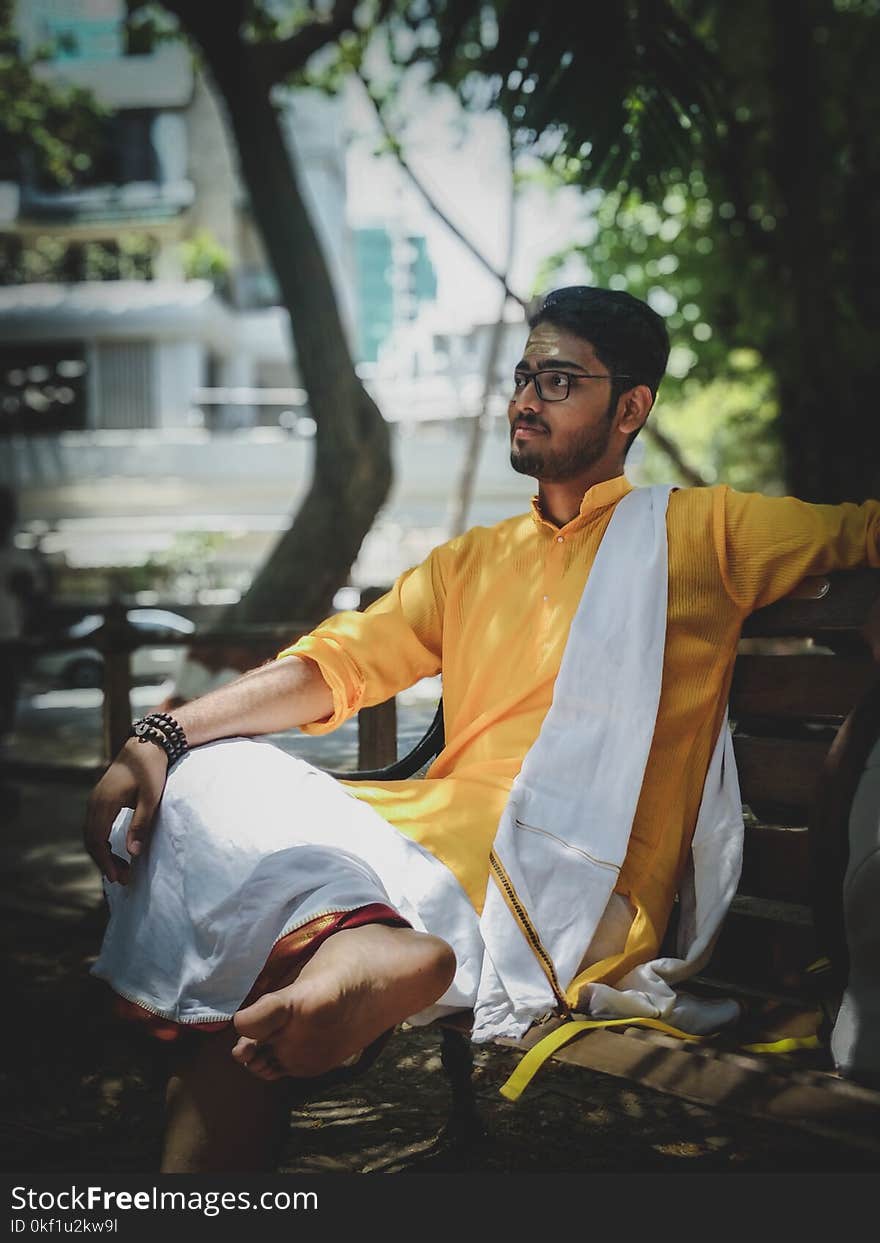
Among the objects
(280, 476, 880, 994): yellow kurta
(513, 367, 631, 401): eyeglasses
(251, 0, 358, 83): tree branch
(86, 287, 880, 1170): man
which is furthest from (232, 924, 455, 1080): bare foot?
(251, 0, 358, 83): tree branch

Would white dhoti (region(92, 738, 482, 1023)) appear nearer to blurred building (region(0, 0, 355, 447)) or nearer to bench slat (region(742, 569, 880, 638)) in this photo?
bench slat (region(742, 569, 880, 638))

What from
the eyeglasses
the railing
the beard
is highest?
the eyeglasses

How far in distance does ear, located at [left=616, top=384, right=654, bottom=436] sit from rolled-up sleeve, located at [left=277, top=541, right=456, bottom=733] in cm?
44

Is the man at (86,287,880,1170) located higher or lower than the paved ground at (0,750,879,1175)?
higher

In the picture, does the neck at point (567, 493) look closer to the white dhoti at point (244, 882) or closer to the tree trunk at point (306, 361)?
the white dhoti at point (244, 882)

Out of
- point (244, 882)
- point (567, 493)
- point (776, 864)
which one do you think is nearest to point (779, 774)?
point (776, 864)

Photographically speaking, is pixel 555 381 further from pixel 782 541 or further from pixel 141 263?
pixel 141 263

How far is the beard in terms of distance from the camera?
2.51m

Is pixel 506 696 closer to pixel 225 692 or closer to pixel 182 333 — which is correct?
pixel 225 692

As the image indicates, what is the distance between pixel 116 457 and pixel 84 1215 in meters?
24.5

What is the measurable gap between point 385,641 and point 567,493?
1.60 ft

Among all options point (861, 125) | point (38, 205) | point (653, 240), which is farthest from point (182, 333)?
point (861, 125)

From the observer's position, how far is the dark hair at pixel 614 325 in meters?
2.51

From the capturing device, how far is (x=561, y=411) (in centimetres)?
251
